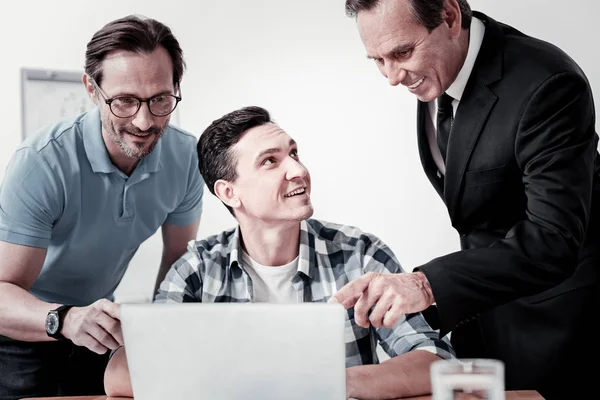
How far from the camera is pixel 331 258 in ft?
6.23

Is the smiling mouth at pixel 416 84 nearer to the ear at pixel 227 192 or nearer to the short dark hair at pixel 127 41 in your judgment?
the ear at pixel 227 192

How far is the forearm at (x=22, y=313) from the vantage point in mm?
1756

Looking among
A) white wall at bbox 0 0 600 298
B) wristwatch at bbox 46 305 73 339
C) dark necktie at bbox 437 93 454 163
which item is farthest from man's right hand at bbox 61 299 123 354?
white wall at bbox 0 0 600 298

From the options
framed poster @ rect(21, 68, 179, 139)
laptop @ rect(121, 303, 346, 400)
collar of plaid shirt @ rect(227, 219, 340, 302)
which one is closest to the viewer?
laptop @ rect(121, 303, 346, 400)

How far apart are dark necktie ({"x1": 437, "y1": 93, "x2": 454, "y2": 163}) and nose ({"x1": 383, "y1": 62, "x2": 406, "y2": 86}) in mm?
152

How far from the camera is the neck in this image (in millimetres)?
1930

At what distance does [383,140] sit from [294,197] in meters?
1.95

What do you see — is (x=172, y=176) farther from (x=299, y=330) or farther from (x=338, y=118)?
(x=338, y=118)

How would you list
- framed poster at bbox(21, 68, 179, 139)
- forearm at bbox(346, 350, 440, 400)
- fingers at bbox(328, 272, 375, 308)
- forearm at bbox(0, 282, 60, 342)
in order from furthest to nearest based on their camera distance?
framed poster at bbox(21, 68, 179, 139) < forearm at bbox(0, 282, 60, 342) < forearm at bbox(346, 350, 440, 400) < fingers at bbox(328, 272, 375, 308)

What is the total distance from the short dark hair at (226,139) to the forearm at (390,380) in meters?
0.79

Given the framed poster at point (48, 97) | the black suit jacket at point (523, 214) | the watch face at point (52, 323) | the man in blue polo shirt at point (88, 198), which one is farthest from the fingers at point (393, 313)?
the framed poster at point (48, 97)

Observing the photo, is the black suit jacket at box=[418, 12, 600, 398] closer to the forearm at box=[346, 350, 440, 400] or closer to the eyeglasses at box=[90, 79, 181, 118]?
the forearm at box=[346, 350, 440, 400]

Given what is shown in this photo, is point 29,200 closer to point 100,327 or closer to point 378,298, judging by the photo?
point 100,327

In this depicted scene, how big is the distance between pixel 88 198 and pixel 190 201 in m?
0.41
